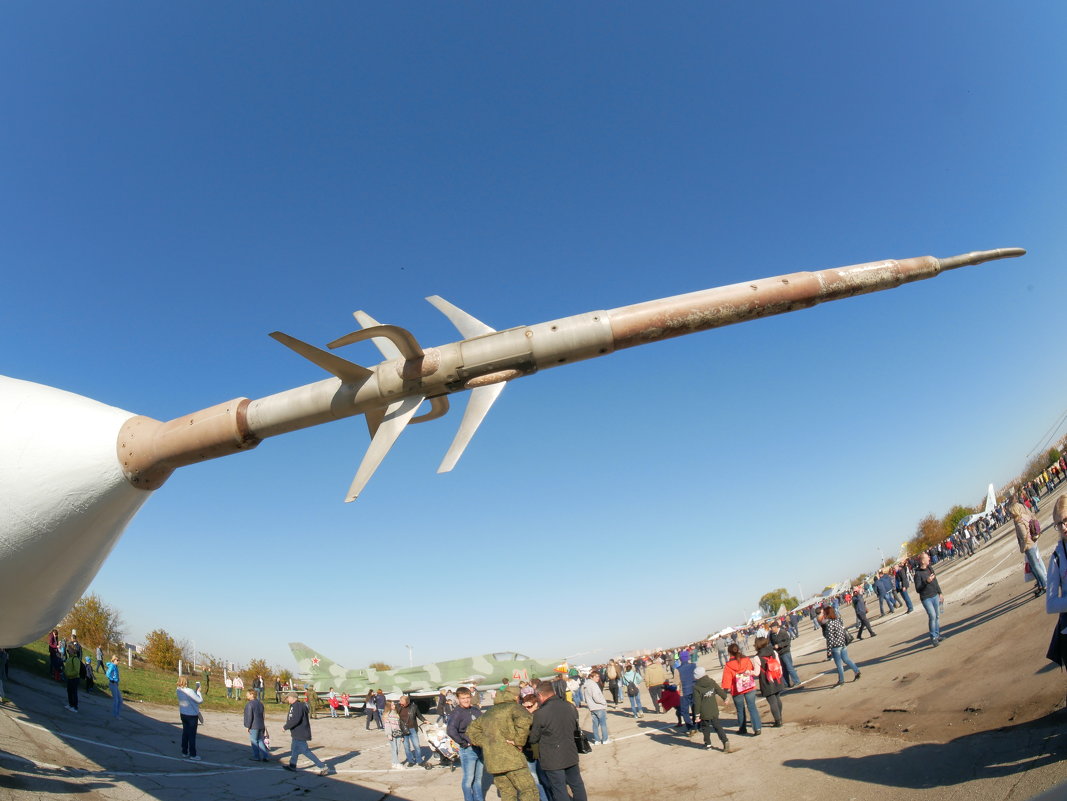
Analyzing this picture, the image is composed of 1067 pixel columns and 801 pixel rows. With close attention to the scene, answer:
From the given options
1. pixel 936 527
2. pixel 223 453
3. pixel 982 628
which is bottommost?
pixel 936 527

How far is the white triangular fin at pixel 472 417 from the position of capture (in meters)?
6.13

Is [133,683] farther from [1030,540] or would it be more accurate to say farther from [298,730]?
[1030,540]

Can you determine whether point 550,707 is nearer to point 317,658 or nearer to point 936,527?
point 317,658

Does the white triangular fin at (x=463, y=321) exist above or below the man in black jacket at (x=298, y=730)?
above

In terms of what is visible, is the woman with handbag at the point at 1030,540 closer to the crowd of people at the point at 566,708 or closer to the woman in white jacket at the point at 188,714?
the crowd of people at the point at 566,708

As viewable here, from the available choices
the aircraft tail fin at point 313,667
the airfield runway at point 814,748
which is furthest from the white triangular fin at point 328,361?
the aircraft tail fin at point 313,667

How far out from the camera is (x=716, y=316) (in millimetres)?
5824

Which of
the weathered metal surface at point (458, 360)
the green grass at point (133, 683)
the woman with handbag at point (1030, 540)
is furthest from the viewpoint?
the green grass at point (133, 683)

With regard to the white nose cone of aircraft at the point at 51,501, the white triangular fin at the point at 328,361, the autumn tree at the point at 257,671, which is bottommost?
the autumn tree at the point at 257,671

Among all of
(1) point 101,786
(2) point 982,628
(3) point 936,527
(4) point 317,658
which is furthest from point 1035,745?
(3) point 936,527

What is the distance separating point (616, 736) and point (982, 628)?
6361 millimetres

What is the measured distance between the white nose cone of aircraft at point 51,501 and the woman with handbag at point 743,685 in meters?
7.89

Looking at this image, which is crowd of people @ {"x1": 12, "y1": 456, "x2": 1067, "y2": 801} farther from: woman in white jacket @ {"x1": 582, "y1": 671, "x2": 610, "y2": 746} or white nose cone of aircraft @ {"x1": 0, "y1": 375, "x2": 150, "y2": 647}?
white nose cone of aircraft @ {"x1": 0, "y1": 375, "x2": 150, "y2": 647}

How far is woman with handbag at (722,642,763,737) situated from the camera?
8.08 metres
